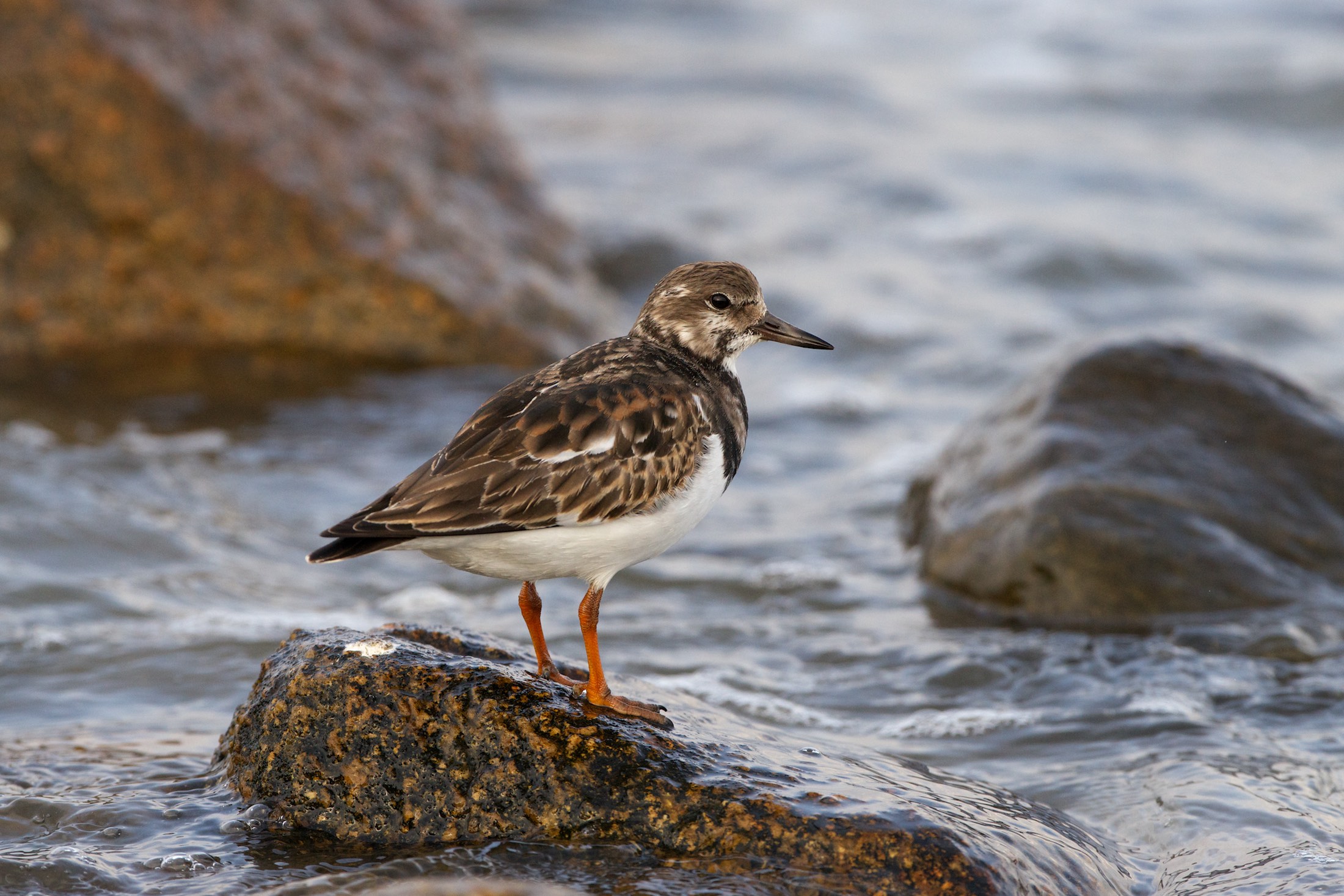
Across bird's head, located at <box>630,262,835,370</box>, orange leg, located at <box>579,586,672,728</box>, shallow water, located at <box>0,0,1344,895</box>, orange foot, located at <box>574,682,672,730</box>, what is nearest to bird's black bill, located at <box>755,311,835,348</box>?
bird's head, located at <box>630,262,835,370</box>

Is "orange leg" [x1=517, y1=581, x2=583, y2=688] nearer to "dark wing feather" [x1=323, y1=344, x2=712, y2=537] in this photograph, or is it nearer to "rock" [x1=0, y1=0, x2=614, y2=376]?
"dark wing feather" [x1=323, y1=344, x2=712, y2=537]

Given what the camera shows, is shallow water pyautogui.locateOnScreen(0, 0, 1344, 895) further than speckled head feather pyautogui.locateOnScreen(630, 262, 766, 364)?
No

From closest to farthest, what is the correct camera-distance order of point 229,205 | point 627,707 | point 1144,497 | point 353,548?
point 353,548 < point 627,707 < point 1144,497 < point 229,205

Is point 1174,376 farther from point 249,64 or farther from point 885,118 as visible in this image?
point 885,118

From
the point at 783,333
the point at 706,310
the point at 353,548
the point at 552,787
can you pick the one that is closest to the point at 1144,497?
the point at 783,333

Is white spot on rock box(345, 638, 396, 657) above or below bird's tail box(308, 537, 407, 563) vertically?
below

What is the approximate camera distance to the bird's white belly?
419 cm

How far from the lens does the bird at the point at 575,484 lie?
4137mm

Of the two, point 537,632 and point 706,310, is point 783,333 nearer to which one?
point 706,310

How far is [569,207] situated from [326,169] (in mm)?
3550

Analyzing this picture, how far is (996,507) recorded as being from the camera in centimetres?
689

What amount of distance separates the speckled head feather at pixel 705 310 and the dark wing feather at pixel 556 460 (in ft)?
1.35

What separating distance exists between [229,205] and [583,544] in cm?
542

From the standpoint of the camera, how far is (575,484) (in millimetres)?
4266
